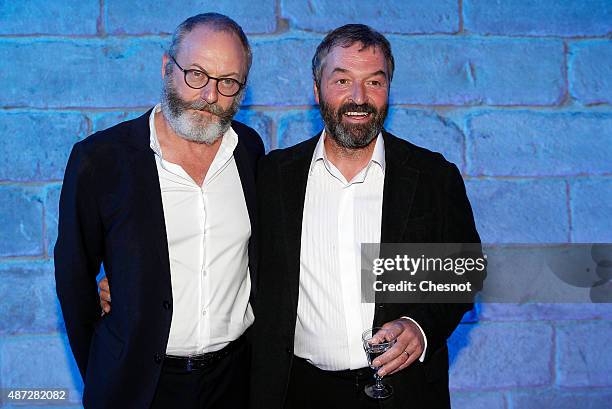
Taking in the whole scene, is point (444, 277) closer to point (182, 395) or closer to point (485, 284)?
point (485, 284)

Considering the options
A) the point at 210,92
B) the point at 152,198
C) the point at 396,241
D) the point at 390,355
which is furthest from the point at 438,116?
the point at 152,198

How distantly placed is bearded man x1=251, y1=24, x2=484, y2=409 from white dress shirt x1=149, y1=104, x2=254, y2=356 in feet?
0.37

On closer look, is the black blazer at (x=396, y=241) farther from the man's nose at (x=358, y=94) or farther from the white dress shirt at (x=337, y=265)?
the man's nose at (x=358, y=94)

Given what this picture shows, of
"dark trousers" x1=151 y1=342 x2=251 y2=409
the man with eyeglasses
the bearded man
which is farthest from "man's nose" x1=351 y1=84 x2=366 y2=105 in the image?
"dark trousers" x1=151 y1=342 x2=251 y2=409

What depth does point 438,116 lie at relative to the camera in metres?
2.65

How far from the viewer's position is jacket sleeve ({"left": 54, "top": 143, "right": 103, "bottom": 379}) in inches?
72.1

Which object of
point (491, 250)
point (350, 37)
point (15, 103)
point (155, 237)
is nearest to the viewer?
point (155, 237)

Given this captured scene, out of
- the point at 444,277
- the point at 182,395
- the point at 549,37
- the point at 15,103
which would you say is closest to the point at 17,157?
the point at 15,103

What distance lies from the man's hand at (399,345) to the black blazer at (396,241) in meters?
0.05

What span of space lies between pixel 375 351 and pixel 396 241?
1.17 ft

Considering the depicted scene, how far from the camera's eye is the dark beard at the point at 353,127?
76.8 inches

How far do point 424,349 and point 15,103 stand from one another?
77.0 inches

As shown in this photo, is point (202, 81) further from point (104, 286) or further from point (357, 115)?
point (104, 286)

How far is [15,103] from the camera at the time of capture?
254 centimetres
